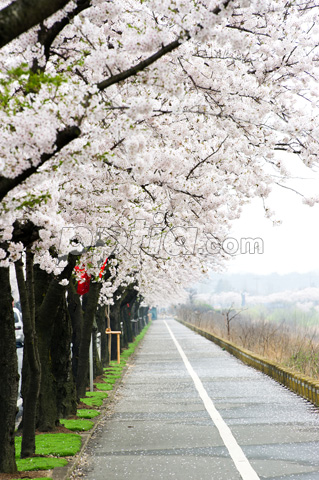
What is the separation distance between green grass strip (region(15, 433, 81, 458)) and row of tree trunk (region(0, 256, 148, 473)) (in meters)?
0.32

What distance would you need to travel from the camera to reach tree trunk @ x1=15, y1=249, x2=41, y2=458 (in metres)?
8.41

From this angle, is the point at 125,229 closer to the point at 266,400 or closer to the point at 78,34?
the point at 266,400

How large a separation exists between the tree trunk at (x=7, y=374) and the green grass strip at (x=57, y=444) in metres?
1.16

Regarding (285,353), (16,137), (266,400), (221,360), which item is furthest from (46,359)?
(221,360)

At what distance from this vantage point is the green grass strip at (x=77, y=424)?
11.0 meters

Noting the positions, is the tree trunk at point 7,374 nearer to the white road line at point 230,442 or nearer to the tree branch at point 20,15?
the white road line at point 230,442

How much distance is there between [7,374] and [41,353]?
2.85 metres

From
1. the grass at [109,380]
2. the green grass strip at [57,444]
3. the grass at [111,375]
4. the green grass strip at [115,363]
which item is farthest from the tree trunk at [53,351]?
the green grass strip at [115,363]

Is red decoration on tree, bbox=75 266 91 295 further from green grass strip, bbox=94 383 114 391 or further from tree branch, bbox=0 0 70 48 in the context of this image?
tree branch, bbox=0 0 70 48

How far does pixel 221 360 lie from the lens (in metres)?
24.7

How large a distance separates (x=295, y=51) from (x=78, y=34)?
10.9ft

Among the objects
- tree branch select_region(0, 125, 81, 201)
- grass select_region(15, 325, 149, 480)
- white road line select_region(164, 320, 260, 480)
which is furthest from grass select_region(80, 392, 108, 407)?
tree branch select_region(0, 125, 81, 201)

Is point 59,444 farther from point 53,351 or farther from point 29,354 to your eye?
point 53,351

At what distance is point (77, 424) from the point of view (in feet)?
37.3
